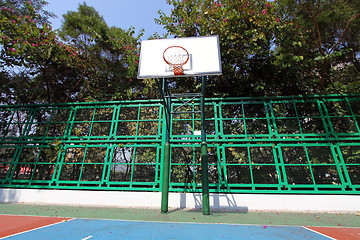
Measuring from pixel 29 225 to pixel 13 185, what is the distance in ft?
12.6

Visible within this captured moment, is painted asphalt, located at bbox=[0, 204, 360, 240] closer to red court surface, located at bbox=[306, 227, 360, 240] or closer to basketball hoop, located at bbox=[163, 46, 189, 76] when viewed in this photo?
red court surface, located at bbox=[306, 227, 360, 240]

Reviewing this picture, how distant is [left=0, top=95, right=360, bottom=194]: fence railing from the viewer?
569 cm

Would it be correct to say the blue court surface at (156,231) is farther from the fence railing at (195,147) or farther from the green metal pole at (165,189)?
the fence railing at (195,147)

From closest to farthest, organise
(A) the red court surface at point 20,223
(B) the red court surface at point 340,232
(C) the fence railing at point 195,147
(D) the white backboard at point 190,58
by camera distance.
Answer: (B) the red court surface at point 340,232 < (A) the red court surface at point 20,223 < (D) the white backboard at point 190,58 < (C) the fence railing at point 195,147

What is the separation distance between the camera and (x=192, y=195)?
5574 millimetres

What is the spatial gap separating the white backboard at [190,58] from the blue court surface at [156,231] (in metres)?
3.60

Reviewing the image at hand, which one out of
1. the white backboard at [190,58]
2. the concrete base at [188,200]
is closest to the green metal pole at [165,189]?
the concrete base at [188,200]

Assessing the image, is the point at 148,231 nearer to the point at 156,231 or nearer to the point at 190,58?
the point at 156,231

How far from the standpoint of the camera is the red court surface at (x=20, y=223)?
137 inches

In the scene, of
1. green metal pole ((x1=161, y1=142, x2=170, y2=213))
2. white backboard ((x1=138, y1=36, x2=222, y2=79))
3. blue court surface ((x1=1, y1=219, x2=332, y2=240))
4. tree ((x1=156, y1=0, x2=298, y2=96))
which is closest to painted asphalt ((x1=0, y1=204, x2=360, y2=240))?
blue court surface ((x1=1, y1=219, x2=332, y2=240))

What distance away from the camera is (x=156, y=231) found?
3.47 meters

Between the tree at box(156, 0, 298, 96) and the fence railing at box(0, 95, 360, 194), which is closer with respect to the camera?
the fence railing at box(0, 95, 360, 194)

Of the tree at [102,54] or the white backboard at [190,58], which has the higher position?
the tree at [102,54]

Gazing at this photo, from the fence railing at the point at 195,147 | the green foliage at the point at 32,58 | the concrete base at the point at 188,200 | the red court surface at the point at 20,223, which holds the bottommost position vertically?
the red court surface at the point at 20,223
